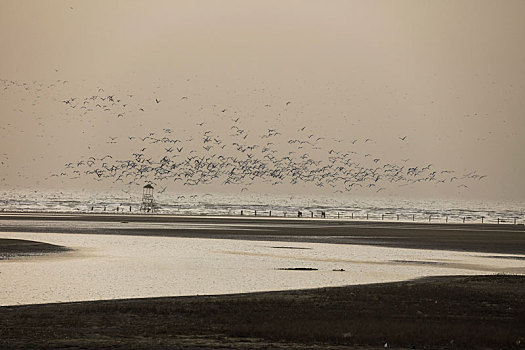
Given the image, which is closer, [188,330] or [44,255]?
[188,330]

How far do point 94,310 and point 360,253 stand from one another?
110 feet

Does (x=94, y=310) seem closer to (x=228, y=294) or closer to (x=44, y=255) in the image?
(x=228, y=294)

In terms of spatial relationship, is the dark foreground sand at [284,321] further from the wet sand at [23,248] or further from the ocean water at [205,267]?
the wet sand at [23,248]

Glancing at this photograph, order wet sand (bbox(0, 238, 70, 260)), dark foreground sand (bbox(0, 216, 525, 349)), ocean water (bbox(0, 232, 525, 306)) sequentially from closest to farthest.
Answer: dark foreground sand (bbox(0, 216, 525, 349))
ocean water (bbox(0, 232, 525, 306))
wet sand (bbox(0, 238, 70, 260))

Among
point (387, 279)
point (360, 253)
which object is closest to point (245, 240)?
point (360, 253)

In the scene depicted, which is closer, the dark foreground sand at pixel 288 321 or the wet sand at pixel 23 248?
the dark foreground sand at pixel 288 321

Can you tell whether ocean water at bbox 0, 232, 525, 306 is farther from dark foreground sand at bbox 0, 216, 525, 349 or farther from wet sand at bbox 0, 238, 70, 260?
dark foreground sand at bbox 0, 216, 525, 349

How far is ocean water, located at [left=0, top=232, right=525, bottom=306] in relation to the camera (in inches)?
1262

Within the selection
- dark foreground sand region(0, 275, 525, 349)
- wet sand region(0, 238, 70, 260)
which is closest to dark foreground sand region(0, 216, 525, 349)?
dark foreground sand region(0, 275, 525, 349)

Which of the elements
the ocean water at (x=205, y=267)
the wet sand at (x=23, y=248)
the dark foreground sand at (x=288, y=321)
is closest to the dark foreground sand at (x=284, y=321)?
the dark foreground sand at (x=288, y=321)

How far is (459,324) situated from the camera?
76.0 ft

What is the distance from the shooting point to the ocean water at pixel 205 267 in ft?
105

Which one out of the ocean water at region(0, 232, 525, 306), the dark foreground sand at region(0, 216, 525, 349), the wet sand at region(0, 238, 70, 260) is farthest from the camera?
the wet sand at region(0, 238, 70, 260)

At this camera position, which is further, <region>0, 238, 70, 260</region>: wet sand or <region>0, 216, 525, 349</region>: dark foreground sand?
<region>0, 238, 70, 260</region>: wet sand
